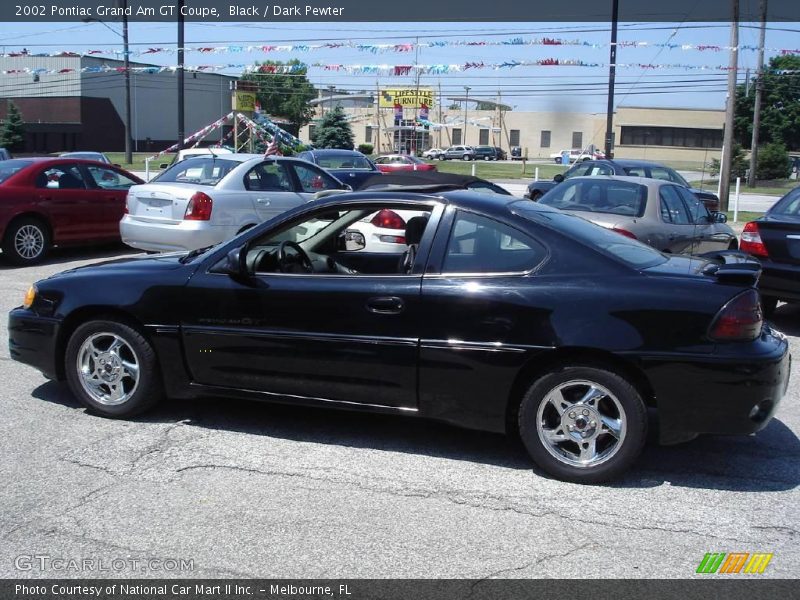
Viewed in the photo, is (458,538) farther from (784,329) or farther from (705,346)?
(784,329)

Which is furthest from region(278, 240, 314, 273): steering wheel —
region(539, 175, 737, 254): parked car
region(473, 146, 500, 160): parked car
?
region(473, 146, 500, 160): parked car

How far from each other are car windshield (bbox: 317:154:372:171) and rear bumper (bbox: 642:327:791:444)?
18.0 meters

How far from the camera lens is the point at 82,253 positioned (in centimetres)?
1359

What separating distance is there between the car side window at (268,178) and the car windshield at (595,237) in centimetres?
675

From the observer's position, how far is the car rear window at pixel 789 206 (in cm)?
908

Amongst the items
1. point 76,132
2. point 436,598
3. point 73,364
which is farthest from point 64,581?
point 76,132

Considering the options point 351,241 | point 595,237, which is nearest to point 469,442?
point 595,237

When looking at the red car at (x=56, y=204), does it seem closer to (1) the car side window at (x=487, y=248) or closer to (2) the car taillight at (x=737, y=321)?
(1) the car side window at (x=487, y=248)

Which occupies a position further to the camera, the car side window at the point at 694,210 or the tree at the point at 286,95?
the tree at the point at 286,95

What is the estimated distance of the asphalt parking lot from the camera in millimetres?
3775

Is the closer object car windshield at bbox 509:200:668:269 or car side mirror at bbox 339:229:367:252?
car windshield at bbox 509:200:668:269

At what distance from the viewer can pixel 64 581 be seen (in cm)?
355

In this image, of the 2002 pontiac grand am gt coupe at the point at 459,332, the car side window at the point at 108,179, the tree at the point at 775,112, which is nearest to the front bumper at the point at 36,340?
the 2002 pontiac grand am gt coupe at the point at 459,332

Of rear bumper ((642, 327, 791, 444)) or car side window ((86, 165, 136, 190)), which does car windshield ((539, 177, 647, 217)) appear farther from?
car side window ((86, 165, 136, 190))
